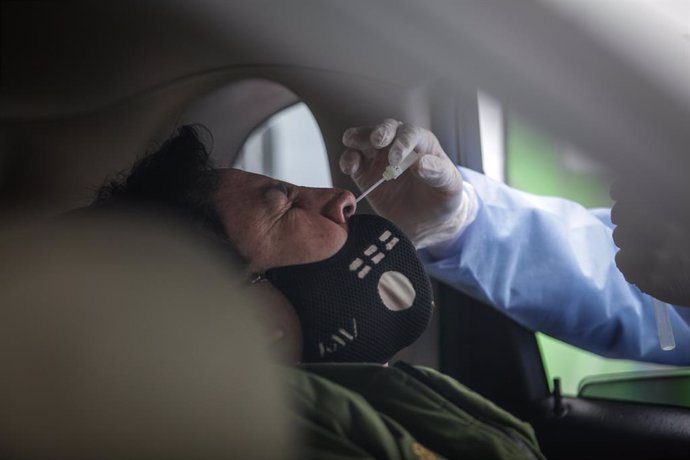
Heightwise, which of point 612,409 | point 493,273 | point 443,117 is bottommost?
point 612,409

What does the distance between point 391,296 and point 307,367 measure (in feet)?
0.30

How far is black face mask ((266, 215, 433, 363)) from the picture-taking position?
2.12 feet

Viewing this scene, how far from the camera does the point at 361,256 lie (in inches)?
26.0

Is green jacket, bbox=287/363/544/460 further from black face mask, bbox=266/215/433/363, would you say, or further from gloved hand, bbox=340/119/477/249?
gloved hand, bbox=340/119/477/249

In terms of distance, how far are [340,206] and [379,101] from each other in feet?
0.35

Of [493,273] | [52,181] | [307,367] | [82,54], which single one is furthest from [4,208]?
[493,273]

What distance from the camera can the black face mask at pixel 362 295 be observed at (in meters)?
0.65

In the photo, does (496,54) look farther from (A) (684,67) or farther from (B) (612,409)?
(B) (612,409)

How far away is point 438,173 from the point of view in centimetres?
70

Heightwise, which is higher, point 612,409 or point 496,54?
point 496,54

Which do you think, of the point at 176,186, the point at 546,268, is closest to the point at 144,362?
the point at 176,186

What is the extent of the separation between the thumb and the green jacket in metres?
0.16

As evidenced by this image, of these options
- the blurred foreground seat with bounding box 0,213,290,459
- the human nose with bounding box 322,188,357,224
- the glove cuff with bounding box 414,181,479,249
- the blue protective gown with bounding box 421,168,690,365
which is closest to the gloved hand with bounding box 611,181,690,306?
the blue protective gown with bounding box 421,168,690,365

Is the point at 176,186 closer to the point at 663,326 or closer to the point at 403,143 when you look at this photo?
the point at 403,143
